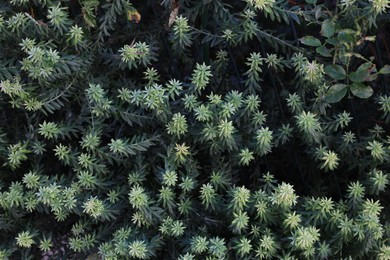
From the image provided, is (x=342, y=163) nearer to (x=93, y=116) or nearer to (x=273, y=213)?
(x=273, y=213)

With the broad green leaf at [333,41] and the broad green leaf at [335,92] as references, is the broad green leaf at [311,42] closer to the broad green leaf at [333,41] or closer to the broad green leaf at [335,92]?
the broad green leaf at [333,41]

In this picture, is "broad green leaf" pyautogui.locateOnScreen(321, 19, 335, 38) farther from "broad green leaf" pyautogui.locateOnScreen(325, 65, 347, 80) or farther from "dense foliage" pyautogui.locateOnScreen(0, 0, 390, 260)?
"broad green leaf" pyautogui.locateOnScreen(325, 65, 347, 80)

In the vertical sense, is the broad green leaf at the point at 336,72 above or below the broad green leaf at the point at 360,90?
above

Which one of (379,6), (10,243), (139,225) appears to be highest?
(379,6)

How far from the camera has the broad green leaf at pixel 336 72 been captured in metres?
2.62

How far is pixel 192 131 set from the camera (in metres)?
2.63

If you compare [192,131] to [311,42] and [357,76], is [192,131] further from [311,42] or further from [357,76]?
[357,76]

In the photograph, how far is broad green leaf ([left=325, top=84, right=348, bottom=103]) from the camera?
8.57 ft

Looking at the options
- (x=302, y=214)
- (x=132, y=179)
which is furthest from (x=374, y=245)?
(x=132, y=179)

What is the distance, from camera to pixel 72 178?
9.29ft

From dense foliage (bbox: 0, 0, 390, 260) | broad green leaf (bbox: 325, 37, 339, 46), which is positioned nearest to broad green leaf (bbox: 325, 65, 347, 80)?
dense foliage (bbox: 0, 0, 390, 260)

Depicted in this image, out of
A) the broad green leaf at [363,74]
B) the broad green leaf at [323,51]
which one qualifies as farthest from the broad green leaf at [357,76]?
the broad green leaf at [323,51]

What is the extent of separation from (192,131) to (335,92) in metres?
0.69

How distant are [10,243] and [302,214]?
151 cm
